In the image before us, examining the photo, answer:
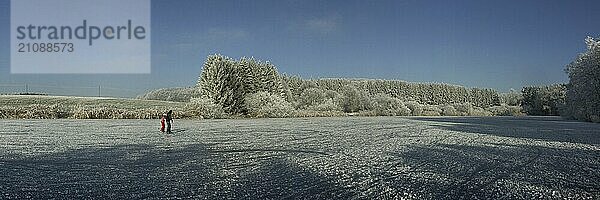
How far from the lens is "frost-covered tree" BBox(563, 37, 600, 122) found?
3425 centimetres

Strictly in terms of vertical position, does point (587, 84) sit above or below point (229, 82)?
below

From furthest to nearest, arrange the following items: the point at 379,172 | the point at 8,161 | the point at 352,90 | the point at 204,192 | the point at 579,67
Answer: the point at 352,90 < the point at 579,67 < the point at 8,161 < the point at 379,172 < the point at 204,192

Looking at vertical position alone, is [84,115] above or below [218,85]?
below

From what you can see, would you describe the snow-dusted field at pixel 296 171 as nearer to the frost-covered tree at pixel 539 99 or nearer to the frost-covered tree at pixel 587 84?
the frost-covered tree at pixel 587 84

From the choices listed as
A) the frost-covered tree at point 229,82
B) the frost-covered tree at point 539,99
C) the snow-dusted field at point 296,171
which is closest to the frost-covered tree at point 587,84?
the snow-dusted field at point 296,171

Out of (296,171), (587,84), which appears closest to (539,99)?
(587,84)

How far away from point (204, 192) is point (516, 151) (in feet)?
32.0

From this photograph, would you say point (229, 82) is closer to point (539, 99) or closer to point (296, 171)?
point (296, 171)

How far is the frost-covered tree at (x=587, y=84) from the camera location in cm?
3425

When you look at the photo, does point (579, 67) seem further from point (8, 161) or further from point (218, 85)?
point (8, 161)

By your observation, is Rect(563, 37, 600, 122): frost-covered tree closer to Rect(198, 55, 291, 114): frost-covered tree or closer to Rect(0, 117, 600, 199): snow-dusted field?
Rect(0, 117, 600, 199): snow-dusted field

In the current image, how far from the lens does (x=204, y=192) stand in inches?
258

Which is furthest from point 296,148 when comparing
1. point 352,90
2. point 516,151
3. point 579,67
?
point 352,90

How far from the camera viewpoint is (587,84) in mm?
34906
